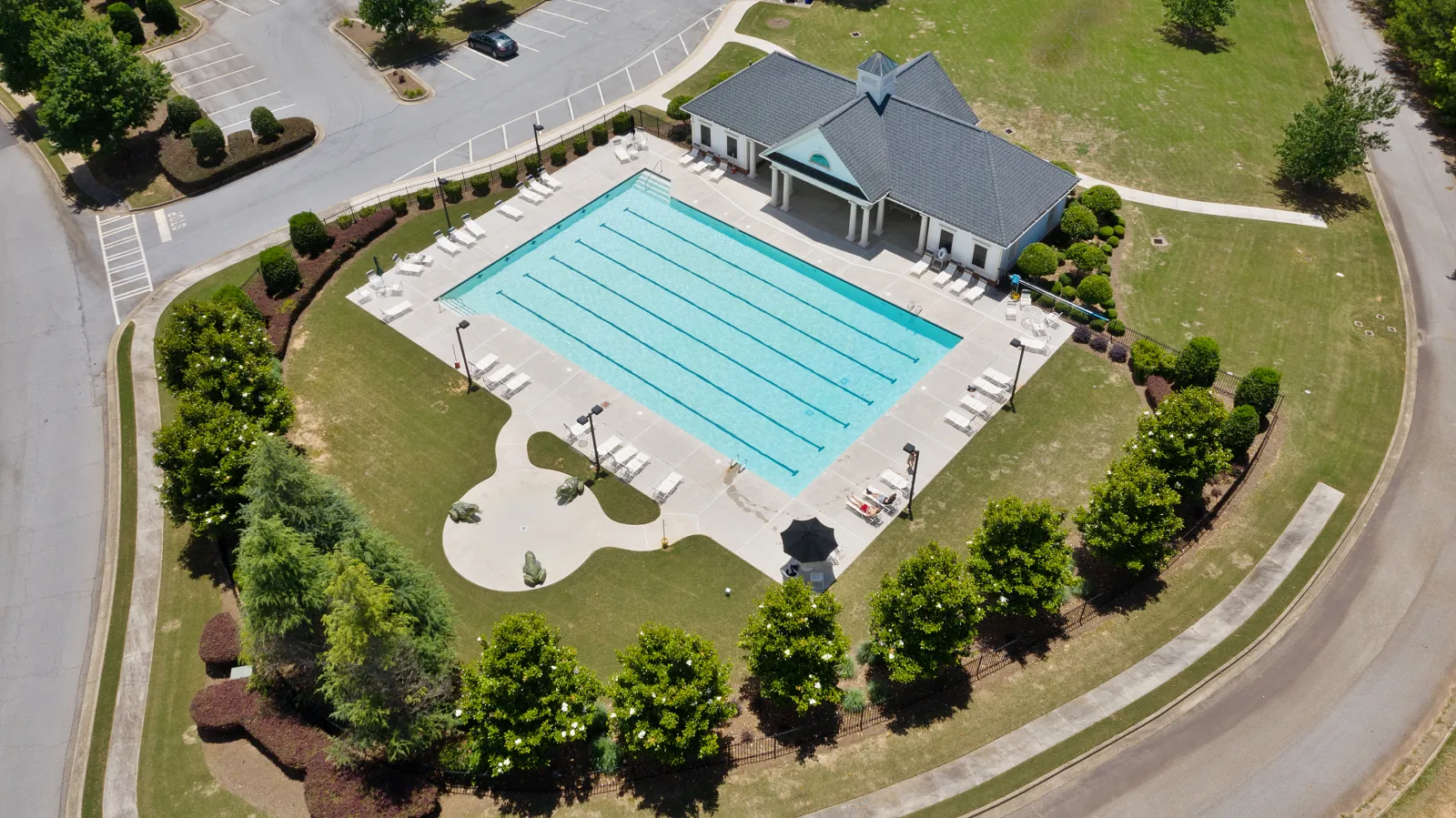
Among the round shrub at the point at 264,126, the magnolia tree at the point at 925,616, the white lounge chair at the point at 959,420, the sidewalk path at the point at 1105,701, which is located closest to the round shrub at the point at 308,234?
the round shrub at the point at 264,126

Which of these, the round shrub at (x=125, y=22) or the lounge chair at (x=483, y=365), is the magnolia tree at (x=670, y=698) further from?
the round shrub at (x=125, y=22)

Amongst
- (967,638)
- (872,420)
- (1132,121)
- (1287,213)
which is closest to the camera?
(967,638)

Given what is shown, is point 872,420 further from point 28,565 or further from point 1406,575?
point 28,565

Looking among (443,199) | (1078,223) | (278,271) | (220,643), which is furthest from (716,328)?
(220,643)

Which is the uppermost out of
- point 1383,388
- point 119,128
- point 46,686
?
point 119,128

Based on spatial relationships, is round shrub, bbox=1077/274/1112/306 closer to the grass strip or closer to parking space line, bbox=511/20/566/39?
parking space line, bbox=511/20/566/39

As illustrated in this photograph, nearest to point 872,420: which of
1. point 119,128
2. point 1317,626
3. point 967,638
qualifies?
point 967,638
